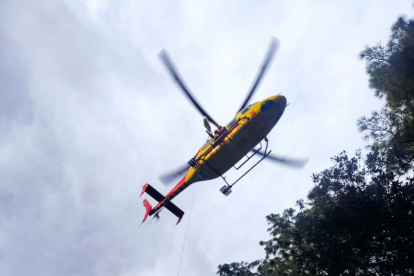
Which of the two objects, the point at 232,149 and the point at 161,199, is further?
the point at 161,199

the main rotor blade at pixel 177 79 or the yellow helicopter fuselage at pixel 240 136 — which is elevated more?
the main rotor blade at pixel 177 79

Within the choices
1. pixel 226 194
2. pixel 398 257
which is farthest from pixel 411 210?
pixel 226 194

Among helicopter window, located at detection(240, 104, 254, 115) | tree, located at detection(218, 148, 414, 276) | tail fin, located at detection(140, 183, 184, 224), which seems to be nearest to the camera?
tree, located at detection(218, 148, 414, 276)

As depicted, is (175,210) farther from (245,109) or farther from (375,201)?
(375,201)

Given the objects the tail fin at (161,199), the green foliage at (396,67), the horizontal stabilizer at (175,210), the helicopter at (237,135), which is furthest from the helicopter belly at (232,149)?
the green foliage at (396,67)

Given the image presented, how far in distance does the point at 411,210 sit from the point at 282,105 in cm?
711

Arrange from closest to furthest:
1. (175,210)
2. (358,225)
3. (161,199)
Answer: (358,225), (161,199), (175,210)

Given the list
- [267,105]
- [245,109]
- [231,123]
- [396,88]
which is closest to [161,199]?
[231,123]

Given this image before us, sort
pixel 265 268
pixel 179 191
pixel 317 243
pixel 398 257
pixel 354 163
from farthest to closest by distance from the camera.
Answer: pixel 265 268 → pixel 179 191 → pixel 354 163 → pixel 317 243 → pixel 398 257

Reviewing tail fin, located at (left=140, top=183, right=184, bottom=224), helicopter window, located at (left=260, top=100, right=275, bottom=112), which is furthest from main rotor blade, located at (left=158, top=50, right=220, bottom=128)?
tail fin, located at (left=140, top=183, right=184, bottom=224)

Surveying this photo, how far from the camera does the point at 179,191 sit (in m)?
16.5

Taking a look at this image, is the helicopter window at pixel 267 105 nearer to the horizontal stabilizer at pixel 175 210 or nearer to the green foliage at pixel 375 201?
the green foliage at pixel 375 201

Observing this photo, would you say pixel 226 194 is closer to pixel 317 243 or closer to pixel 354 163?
pixel 317 243

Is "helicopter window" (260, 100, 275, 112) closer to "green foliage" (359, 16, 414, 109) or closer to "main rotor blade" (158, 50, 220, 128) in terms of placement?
"main rotor blade" (158, 50, 220, 128)
